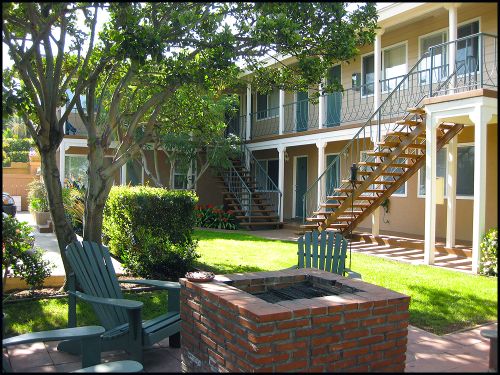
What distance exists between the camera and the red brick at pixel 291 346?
128 inches

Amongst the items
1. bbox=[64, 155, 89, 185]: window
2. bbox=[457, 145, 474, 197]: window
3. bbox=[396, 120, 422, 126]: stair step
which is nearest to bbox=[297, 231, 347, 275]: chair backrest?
bbox=[396, 120, 422, 126]: stair step

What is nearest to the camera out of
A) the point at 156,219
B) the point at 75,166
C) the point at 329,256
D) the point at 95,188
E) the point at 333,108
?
the point at 329,256

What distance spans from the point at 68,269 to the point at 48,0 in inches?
132

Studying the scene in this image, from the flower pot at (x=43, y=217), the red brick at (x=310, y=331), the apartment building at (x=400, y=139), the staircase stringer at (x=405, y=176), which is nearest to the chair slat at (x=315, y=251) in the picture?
the apartment building at (x=400, y=139)

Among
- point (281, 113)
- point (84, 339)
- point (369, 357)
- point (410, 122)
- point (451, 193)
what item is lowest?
point (369, 357)

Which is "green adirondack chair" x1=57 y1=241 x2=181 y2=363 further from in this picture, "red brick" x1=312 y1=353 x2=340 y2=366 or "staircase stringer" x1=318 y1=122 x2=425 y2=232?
"staircase stringer" x1=318 y1=122 x2=425 y2=232

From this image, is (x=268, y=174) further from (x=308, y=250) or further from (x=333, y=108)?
(x=308, y=250)

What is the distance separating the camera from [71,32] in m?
7.43

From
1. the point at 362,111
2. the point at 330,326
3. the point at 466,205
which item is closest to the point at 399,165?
the point at 466,205

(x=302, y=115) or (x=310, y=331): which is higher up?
(x=302, y=115)

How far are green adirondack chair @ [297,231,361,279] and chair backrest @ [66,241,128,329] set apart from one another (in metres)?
2.40

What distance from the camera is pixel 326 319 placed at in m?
3.45

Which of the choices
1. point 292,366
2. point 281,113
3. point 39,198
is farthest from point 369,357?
point 281,113

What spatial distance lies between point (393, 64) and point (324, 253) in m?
9.63
